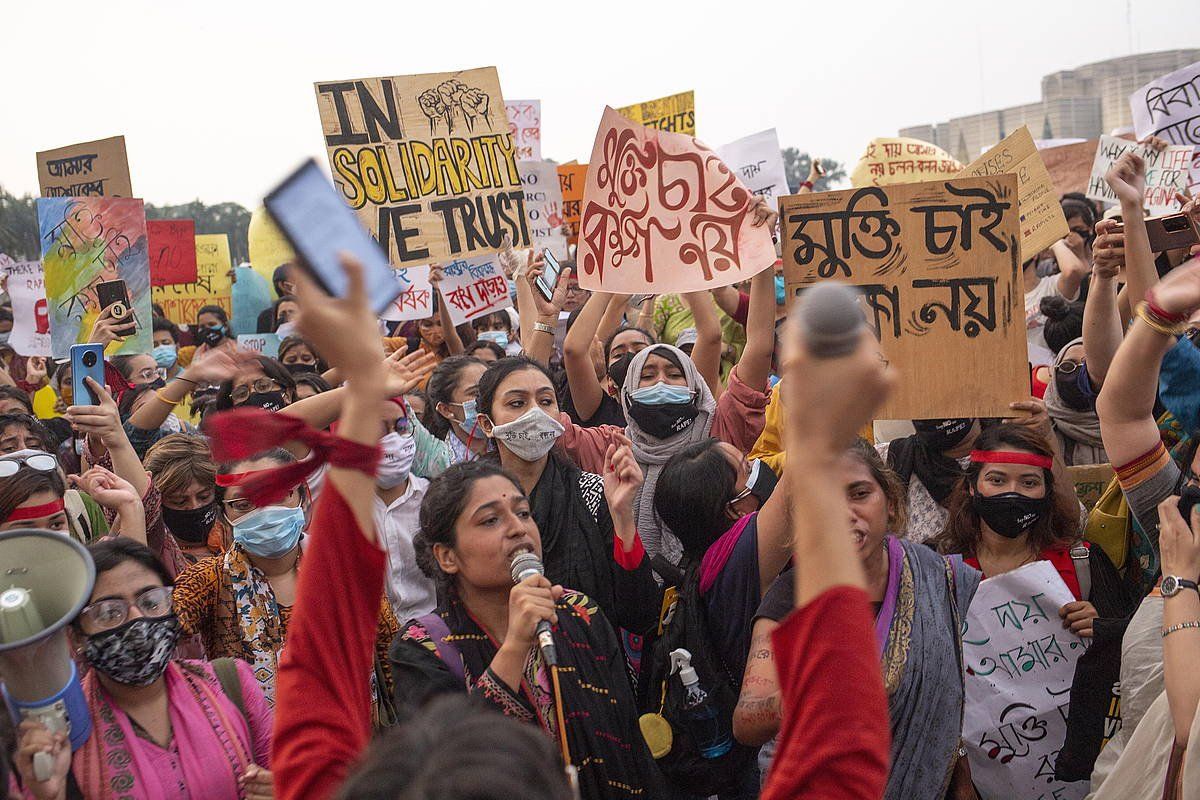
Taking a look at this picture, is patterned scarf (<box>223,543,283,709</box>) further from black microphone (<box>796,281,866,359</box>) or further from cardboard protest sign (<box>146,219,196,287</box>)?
cardboard protest sign (<box>146,219,196,287</box>)

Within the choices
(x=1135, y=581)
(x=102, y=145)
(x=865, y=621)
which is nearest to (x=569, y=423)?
(x=1135, y=581)

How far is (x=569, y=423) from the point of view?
4.85m

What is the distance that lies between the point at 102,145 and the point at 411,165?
11.1ft

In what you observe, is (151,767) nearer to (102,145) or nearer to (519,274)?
(519,274)

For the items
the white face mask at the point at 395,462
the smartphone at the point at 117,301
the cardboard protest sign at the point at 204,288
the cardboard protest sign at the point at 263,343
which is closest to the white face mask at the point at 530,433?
the white face mask at the point at 395,462

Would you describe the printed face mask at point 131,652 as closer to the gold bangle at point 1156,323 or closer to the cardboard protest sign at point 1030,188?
the gold bangle at point 1156,323

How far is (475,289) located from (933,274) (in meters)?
4.17

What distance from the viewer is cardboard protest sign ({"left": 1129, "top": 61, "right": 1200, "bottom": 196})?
22.6 feet

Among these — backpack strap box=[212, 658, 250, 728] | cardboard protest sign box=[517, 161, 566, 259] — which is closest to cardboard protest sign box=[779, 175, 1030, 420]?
backpack strap box=[212, 658, 250, 728]

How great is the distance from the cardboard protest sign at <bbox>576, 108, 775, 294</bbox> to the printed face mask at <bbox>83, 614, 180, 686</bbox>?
9.47 ft

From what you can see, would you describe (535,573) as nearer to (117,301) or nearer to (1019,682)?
(1019,682)

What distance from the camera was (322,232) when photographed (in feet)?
4.99

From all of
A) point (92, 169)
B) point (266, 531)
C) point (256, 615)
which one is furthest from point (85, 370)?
point (92, 169)

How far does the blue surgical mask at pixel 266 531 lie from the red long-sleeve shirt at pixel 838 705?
108 inches
